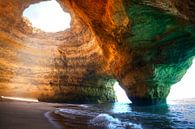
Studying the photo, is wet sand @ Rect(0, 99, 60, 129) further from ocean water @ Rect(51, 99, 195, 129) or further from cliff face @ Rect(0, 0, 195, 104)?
cliff face @ Rect(0, 0, 195, 104)

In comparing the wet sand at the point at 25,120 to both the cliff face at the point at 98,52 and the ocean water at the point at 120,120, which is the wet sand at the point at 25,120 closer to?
the ocean water at the point at 120,120

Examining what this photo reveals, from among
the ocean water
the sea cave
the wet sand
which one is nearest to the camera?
the wet sand

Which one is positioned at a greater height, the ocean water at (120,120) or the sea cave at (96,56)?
the sea cave at (96,56)

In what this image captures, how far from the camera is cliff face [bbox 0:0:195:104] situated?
13.5 meters

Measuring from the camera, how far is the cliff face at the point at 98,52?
1350 cm

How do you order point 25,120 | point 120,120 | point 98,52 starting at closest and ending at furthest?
point 25,120
point 120,120
point 98,52

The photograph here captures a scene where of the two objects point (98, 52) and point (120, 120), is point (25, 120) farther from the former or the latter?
point (98, 52)

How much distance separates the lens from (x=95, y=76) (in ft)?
76.7

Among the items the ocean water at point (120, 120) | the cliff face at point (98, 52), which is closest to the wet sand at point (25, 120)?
the ocean water at point (120, 120)

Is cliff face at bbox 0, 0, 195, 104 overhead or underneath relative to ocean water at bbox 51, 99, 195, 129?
overhead

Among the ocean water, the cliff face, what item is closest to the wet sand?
the ocean water

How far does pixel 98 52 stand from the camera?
22.1 meters

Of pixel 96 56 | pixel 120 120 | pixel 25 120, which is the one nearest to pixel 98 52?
pixel 96 56

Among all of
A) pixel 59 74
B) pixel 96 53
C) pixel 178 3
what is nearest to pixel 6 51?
pixel 59 74
